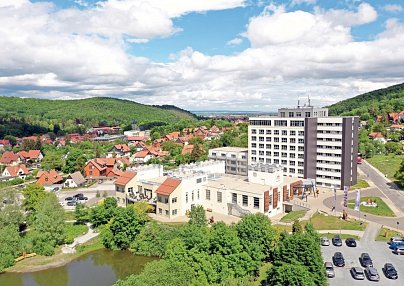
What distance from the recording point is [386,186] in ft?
195

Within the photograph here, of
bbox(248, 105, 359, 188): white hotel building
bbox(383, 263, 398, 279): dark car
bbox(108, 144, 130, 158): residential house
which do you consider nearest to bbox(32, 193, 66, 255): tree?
bbox(383, 263, 398, 279): dark car

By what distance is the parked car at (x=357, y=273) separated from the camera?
2909cm

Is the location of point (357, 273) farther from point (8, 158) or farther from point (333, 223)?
point (8, 158)

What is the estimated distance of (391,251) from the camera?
1359 inches

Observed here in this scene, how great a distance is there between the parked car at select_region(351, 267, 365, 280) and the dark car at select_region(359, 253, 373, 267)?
1.72 metres

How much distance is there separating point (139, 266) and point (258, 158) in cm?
3657

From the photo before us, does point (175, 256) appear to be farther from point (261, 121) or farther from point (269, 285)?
point (261, 121)

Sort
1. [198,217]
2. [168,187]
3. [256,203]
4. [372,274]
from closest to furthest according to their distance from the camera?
[372,274], [198,217], [256,203], [168,187]

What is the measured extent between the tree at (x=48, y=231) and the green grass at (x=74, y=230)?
5.64ft

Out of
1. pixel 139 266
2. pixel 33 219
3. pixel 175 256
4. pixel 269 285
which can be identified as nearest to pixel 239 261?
pixel 269 285

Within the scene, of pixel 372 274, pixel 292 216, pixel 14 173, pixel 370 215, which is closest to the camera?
pixel 372 274

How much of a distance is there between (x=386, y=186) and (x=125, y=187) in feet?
142

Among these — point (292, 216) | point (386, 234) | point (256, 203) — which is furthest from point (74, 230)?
point (386, 234)

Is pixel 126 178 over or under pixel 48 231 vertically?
over
